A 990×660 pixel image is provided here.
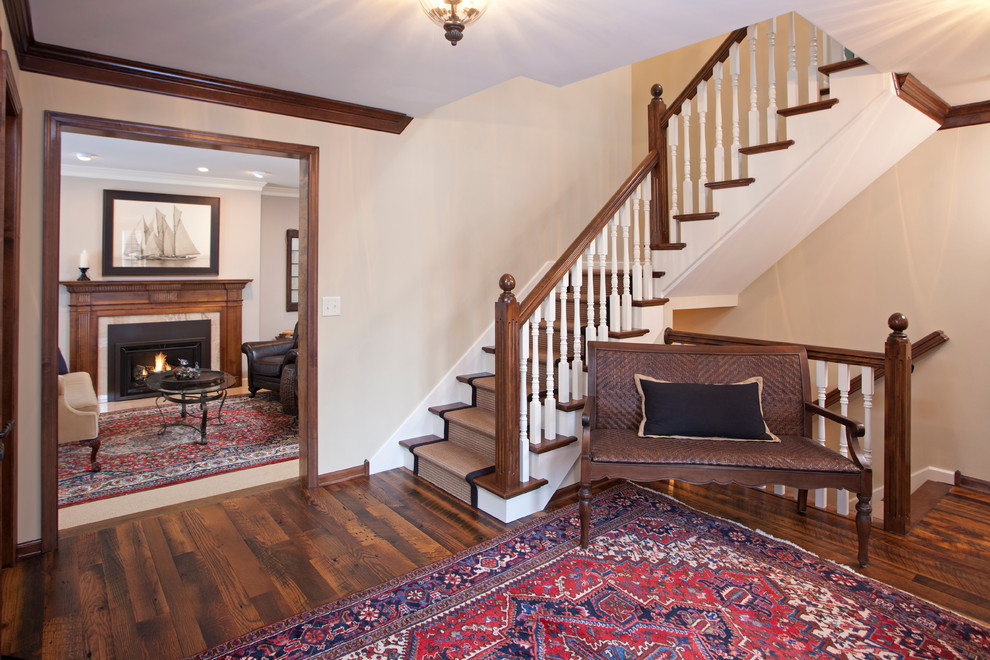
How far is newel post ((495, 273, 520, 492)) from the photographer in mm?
2842

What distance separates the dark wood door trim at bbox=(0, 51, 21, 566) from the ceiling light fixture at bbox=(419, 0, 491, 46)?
5.57ft

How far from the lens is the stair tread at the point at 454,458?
313 cm

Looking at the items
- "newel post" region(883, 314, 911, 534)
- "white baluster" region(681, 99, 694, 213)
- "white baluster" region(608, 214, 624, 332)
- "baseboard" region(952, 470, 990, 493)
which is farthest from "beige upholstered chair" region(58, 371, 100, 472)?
"baseboard" region(952, 470, 990, 493)

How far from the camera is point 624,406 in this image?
299 cm

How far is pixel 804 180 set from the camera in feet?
10.6

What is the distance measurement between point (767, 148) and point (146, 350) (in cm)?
Result: 627

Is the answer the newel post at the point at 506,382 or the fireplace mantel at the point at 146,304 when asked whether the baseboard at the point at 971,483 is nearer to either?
the newel post at the point at 506,382

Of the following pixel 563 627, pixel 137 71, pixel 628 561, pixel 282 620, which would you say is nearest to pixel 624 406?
pixel 628 561

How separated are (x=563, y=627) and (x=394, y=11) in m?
2.27

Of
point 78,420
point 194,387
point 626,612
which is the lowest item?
point 626,612

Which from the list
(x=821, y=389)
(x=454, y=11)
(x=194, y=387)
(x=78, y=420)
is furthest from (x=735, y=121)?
(x=78, y=420)

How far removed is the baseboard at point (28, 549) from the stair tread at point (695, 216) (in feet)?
12.2

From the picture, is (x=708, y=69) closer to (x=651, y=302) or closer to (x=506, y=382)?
(x=651, y=302)

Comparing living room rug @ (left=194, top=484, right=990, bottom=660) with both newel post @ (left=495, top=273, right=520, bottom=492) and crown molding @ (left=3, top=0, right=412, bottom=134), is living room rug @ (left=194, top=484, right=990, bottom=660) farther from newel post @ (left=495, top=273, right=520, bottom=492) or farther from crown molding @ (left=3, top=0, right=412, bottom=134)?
crown molding @ (left=3, top=0, right=412, bottom=134)
